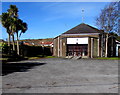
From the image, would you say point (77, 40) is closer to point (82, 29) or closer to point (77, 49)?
point (77, 49)

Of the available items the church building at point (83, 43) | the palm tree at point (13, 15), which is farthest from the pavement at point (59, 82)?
the church building at point (83, 43)

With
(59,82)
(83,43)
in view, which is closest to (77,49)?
(83,43)

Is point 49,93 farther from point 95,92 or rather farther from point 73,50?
point 73,50

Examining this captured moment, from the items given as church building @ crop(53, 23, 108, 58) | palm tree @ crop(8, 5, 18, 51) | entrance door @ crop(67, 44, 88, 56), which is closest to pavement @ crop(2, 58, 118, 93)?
palm tree @ crop(8, 5, 18, 51)

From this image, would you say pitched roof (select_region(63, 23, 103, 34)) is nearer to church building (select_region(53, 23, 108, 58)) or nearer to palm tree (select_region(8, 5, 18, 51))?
church building (select_region(53, 23, 108, 58))

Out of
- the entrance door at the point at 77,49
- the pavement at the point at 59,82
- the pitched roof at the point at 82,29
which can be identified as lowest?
the pavement at the point at 59,82

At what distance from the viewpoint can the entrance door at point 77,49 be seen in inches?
1205

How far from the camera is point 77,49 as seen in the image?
31.3 m

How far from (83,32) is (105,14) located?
5.73 metres

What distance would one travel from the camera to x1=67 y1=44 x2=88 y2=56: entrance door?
30.6m

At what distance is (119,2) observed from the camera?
93.0ft

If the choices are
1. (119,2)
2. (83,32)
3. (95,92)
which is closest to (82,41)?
(83,32)

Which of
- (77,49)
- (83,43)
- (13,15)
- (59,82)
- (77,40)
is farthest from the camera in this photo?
(77,49)

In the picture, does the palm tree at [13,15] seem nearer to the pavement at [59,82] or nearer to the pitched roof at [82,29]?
the pitched roof at [82,29]
